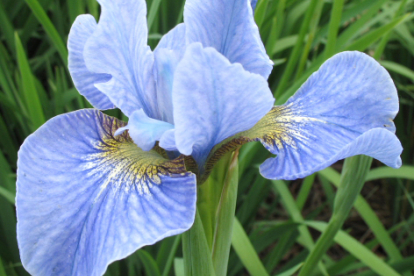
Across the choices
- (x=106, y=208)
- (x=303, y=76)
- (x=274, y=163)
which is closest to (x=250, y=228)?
(x=303, y=76)

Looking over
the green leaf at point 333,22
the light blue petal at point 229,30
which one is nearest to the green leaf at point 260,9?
the green leaf at point 333,22

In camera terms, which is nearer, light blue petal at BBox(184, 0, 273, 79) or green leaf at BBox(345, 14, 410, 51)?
light blue petal at BBox(184, 0, 273, 79)

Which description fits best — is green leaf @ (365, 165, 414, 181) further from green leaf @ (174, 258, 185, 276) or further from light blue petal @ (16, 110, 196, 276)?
light blue petal @ (16, 110, 196, 276)

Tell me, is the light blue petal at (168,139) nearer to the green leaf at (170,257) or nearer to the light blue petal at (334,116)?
the light blue petal at (334,116)

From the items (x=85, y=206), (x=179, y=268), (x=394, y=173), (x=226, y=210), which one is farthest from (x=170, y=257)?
(x=394, y=173)

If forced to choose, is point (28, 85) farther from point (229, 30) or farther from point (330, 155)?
point (330, 155)

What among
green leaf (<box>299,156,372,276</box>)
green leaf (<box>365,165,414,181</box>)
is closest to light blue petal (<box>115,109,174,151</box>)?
green leaf (<box>299,156,372,276</box>)

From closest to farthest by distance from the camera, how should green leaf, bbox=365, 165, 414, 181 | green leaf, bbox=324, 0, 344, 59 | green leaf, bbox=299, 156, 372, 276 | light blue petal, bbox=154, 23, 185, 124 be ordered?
light blue petal, bbox=154, 23, 185, 124 < green leaf, bbox=299, 156, 372, 276 < green leaf, bbox=324, 0, 344, 59 < green leaf, bbox=365, 165, 414, 181
